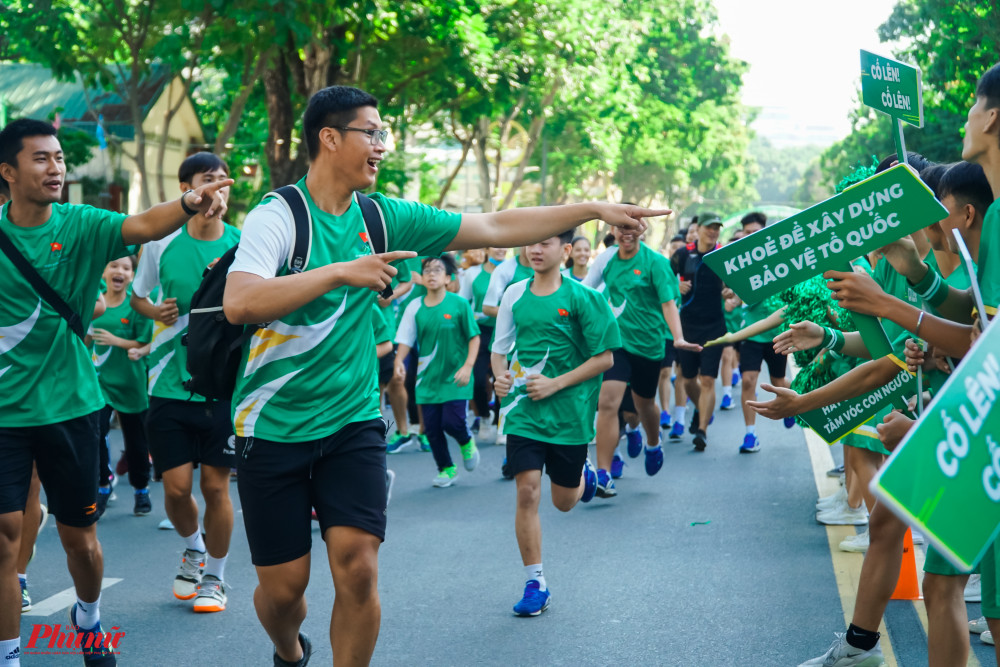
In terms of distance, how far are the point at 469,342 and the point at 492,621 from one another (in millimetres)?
5128

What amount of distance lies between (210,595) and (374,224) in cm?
277

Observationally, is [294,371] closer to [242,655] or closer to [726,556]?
[242,655]

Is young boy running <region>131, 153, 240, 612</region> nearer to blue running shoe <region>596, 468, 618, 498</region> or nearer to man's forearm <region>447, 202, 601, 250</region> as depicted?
man's forearm <region>447, 202, 601, 250</region>

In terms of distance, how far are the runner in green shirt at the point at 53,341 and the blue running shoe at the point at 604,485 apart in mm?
4784

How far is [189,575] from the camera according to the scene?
246 inches

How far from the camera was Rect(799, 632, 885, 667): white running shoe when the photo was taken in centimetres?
480

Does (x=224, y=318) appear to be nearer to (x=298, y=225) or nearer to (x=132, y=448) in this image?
(x=298, y=225)

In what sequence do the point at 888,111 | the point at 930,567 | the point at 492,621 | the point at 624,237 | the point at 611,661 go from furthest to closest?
the point at 624,237
the point at 492,621
the point at 611,661
the point at 888,111
the point at 930,567

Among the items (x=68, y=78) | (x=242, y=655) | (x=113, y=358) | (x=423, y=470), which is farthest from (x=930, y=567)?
(x=68, y=78)

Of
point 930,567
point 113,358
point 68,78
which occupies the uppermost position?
point 68,78

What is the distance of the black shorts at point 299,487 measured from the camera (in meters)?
3.97

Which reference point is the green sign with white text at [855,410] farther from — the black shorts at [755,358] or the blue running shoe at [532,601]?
the black shorts at [755,358]

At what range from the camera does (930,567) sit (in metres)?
3.76
